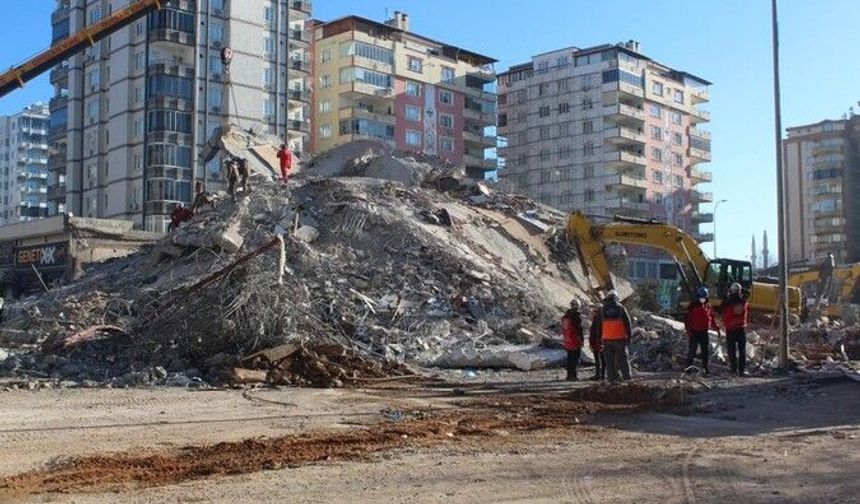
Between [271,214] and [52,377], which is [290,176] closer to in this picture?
[271,214]

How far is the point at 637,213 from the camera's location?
285ft

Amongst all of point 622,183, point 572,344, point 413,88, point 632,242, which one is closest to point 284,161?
point 632,242

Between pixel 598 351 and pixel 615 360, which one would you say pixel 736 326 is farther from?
pixel 615 360

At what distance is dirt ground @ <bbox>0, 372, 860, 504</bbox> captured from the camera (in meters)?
6.64

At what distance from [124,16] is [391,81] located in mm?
50147

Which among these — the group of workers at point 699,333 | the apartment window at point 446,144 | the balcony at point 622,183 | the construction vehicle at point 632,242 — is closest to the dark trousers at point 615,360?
the group of workers at point 699,333

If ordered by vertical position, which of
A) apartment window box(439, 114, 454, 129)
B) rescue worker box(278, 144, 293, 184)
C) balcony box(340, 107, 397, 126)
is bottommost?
rescue worker box(278, 144, 293, 184)

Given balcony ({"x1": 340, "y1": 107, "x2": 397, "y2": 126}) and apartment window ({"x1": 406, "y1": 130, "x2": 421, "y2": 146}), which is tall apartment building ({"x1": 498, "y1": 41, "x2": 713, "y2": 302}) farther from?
balcony ({"x1": 340, "y1": 107, "x2": 397, "y2": 126})

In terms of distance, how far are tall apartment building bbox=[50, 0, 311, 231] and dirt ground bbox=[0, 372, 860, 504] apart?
4848 cm

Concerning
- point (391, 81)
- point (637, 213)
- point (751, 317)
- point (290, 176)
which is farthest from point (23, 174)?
point (751, 317)

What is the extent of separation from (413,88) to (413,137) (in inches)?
164

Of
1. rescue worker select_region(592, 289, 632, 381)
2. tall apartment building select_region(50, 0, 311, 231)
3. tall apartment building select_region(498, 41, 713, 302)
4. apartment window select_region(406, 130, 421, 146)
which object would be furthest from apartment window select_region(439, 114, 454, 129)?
rescue worker select_region(592, 289, 632, 381)

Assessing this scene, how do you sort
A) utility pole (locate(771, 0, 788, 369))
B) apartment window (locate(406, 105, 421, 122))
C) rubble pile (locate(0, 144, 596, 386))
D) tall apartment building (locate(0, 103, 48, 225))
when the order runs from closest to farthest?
rubble pile (locate(0, 144, 596, 386)) → utility pole (locate(771, 0, 788, 369)) → apartment window (locate(406, 105, 421, 122)) → tall apartment building (locate(0, 103, 48, 225))

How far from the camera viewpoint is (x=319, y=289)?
1983 cm
